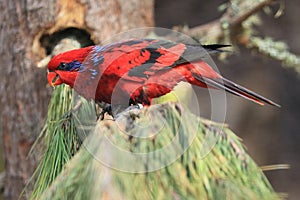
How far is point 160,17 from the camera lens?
2.94 meters

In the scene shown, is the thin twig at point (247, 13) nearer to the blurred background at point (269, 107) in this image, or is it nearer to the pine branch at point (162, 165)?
the pine branch at point (162, 165)

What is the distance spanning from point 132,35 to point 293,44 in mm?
1393

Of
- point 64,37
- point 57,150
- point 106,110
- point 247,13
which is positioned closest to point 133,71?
point 106,110

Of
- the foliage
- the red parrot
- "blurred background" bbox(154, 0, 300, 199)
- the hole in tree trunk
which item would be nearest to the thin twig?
the hole in tree trunk

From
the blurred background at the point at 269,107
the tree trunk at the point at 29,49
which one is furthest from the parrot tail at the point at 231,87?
the blurred background at the point at 269,107

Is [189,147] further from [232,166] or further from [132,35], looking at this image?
[132,35]

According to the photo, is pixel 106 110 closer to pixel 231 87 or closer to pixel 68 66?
pixel 68 66

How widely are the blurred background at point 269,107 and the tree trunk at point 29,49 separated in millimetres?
1305

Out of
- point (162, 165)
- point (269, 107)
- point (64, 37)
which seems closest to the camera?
point (162, 165)

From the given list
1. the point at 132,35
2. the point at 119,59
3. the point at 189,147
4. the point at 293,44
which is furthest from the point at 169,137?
the point at 293,44

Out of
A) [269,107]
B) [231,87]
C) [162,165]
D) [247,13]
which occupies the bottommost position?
[269,107]

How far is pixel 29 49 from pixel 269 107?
61.6 inches

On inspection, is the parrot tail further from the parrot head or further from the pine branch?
the parrot head

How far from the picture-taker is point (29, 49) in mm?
1562
